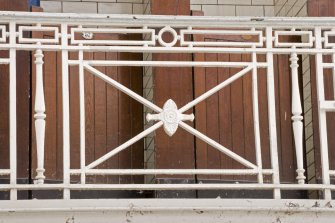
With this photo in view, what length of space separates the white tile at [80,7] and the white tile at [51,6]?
5 centimetres

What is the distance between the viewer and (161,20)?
9.63m

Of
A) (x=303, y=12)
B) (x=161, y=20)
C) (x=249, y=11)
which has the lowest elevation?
(x=161, y=20)

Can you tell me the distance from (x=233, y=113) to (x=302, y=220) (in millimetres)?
1394

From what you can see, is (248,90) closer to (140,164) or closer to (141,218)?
(140,164)

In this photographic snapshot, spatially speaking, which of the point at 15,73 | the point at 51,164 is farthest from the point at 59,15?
the point at 51,164

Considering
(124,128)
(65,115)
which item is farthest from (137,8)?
(65,115)

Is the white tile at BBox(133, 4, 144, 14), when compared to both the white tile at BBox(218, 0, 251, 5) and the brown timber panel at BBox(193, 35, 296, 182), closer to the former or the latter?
the white tile at BBox(218, 0, 251, 5)

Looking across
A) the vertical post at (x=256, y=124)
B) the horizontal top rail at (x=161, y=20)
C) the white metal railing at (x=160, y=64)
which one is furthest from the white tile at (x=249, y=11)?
the vertical post at (x=256, y=124)

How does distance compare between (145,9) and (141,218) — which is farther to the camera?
(145,9)

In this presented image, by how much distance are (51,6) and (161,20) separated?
2.60 m

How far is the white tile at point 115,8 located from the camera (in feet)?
39.6

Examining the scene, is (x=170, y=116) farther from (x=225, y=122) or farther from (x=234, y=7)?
(x=234, y=7)

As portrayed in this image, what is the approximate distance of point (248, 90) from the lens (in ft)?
34.7

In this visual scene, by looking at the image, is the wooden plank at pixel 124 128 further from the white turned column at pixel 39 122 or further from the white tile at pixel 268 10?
the white tile at pixel 268 10
